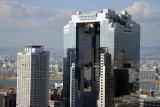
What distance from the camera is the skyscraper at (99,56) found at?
17391 mm

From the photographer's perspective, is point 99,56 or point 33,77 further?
point 99,56

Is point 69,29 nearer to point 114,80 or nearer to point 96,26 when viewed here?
point 96,26

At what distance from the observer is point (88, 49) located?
756 inches

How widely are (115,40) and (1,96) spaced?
7.84 m

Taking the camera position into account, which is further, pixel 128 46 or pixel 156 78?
pixel 156 78

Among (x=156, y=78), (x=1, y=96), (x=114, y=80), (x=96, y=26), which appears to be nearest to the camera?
(x=114, y=80)

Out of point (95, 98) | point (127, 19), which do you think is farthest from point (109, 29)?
point (95, 98)

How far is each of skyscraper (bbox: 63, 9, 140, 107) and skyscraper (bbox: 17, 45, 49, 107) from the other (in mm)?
1138

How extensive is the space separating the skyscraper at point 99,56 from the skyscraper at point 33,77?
1138 mm

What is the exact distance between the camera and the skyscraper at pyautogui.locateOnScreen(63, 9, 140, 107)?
17391mm

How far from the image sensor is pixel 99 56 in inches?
734

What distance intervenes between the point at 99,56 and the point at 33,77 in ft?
10.1

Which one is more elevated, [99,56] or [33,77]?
[99,56]

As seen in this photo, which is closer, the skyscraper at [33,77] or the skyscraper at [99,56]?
the skyscraper at [99,56]
